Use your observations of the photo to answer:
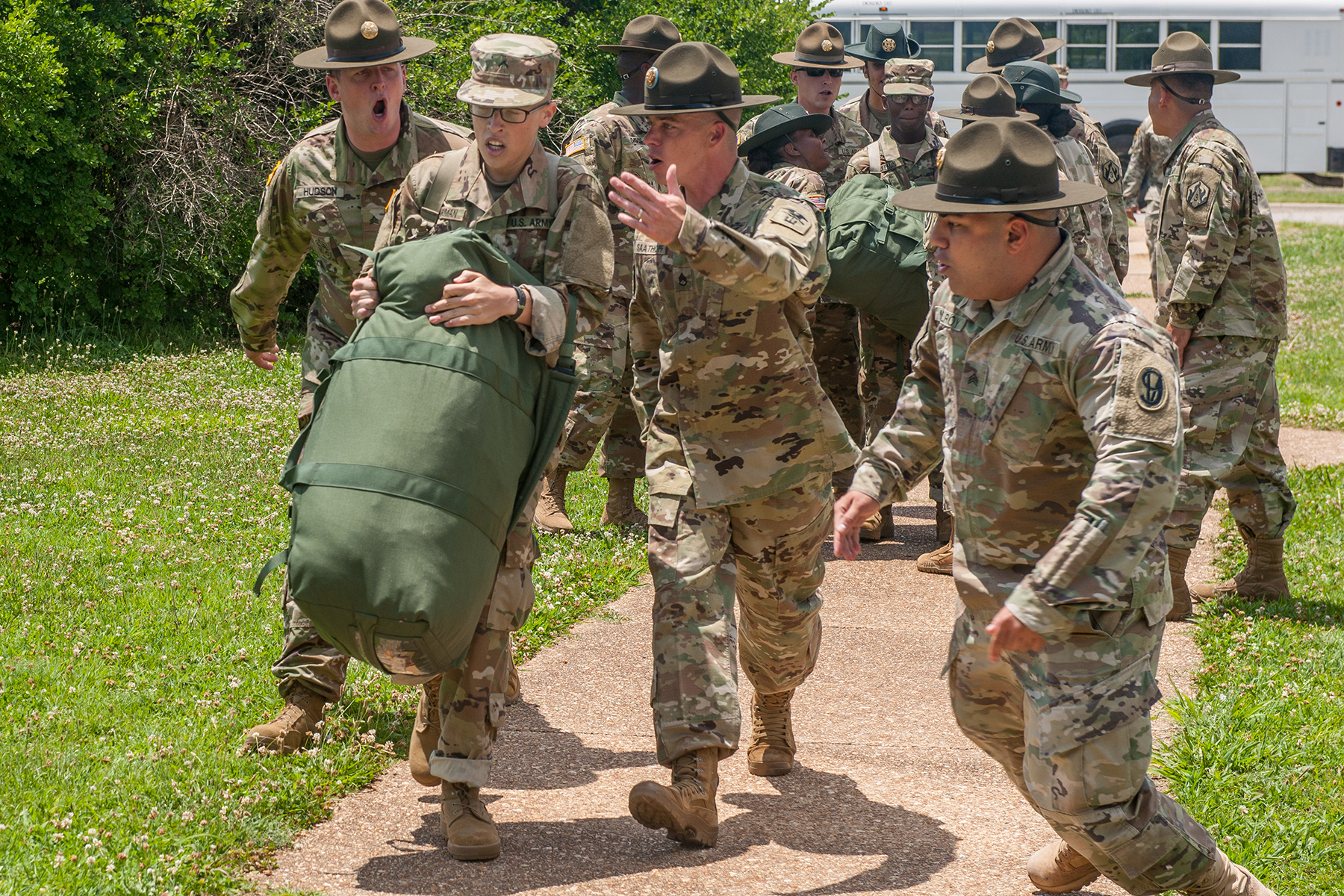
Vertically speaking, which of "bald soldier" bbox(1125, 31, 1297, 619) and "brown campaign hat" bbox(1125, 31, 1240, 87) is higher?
"brown campaign hat" bbox(1125, 31, 1240, 87)

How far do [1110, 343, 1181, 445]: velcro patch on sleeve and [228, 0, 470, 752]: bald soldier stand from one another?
281cm

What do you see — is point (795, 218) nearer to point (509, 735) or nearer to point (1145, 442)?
point (1145, 442)

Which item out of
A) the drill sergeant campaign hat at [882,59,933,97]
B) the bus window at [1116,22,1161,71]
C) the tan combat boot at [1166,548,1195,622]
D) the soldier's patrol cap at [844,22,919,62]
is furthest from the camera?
the bus window at [1116,22,1161,71]

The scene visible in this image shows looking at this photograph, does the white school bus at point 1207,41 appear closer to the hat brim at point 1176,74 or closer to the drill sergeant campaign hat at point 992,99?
the hat brim at point 1176,74

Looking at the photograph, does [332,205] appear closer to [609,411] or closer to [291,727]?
[291,727]

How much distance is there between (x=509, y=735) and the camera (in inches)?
212

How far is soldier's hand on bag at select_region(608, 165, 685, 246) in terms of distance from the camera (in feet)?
12.6

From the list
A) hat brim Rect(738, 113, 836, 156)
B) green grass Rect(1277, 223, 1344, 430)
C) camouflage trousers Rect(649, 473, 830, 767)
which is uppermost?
hat brim Rect(738, 113, 836, 156)

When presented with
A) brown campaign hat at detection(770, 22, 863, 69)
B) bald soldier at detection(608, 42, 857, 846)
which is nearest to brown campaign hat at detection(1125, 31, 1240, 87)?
brown campaign hat at detection(770, 22, 863, 69)

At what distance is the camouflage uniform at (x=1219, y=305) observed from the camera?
662cm

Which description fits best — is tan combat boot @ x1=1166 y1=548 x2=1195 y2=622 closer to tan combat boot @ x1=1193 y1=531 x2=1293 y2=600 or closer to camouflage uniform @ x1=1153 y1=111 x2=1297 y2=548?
camouflage uniform @ x1=1153 y1=111 x2=1297 y2=548

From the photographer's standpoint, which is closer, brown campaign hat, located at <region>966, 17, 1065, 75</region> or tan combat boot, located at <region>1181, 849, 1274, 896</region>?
tan combat boot, located at <region>1181, 849, 1274, 896</region>

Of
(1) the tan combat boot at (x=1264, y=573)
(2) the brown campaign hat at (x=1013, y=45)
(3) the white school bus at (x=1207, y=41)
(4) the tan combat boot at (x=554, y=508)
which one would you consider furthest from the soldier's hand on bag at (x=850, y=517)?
(3) the white school bus at (x=1207, y=41)

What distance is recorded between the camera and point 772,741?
5039 mm
